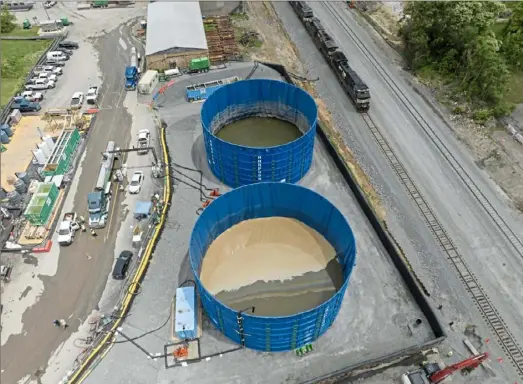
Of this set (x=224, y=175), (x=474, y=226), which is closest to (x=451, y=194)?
(x=474, y=226)

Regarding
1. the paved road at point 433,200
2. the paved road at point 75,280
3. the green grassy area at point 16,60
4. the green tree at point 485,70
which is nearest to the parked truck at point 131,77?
the paved road at point 75,280

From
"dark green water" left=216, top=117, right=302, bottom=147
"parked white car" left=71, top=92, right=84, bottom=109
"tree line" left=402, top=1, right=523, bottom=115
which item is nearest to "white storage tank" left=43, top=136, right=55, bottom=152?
"parked white car" left=71, top=92, right=84, bottom=109

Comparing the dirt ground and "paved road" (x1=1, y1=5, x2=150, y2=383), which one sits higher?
the dirt ground

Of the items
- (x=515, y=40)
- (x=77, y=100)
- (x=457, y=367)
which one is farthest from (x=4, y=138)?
(x=515, y=40)

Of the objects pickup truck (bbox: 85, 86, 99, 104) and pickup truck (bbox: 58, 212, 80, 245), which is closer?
pickup truck (bbox: 58, 212, 80, 245)

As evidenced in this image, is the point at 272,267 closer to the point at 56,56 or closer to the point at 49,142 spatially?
the point at 49,142

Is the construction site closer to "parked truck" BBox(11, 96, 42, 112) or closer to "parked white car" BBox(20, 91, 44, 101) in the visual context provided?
"parked truck" BBox(11, 96, 42, 112)

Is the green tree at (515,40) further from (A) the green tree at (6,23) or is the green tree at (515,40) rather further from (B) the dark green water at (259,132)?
(A) the green tree at (6,23)
